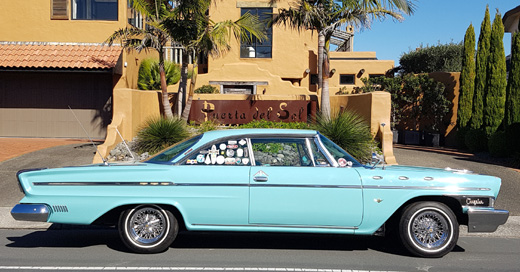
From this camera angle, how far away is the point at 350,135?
42.8 ft

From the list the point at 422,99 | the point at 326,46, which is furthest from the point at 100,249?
the point at 422,99

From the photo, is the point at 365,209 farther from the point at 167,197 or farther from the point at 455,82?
the point at 455,82

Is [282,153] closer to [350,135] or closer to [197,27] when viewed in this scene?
[350,135]

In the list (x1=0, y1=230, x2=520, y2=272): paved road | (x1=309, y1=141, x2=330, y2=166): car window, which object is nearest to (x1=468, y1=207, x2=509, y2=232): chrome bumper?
(x1=0, y1=230, x2=520, y2=272): paved road

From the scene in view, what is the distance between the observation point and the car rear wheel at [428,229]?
639 cm

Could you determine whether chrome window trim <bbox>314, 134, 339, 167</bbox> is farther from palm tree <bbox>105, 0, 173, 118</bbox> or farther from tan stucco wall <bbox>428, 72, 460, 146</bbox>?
tan stucco wall <bbox>428, 72, 460, 146</bbox>

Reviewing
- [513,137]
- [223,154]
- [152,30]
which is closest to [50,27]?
[152,30]

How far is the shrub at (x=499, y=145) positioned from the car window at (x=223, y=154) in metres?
11.5

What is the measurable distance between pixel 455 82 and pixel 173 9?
11.8 metres

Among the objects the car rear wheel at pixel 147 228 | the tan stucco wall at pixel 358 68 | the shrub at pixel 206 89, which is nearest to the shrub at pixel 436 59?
the tan stucco wall at pixel 358 68

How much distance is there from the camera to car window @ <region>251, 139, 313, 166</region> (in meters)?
6.66

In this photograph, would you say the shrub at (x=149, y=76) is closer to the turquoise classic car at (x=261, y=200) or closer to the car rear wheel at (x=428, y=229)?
the turquoise classic car at (x=261, y=200)

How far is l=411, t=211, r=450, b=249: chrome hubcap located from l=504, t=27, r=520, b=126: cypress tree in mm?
10589

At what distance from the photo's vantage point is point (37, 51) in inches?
722
